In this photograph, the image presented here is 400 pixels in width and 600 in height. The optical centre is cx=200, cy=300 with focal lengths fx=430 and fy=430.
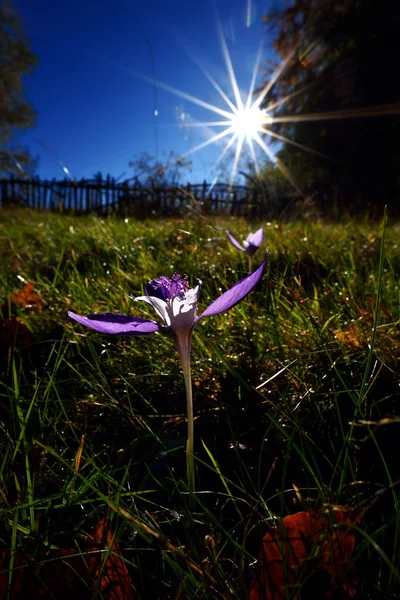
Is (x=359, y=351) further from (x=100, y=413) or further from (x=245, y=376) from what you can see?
(x=100, y=413)

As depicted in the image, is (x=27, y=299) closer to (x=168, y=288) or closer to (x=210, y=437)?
(x=210, y=437)

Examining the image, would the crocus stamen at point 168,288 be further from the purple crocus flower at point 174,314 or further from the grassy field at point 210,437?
Answer: the grassy field at point 210,437

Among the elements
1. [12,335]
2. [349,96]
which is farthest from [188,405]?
[349,96]

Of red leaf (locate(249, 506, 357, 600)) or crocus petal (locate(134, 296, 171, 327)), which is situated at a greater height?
crocus petal (locate(134, 296, 171, 327))

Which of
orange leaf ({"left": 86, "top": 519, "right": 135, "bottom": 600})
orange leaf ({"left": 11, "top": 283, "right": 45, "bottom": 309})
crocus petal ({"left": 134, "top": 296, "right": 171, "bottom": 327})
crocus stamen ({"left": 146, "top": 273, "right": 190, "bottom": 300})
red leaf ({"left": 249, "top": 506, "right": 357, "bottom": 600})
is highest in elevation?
crocus stamen ({"left": 146, "top": 273, "right": 190, "bottom": 300})

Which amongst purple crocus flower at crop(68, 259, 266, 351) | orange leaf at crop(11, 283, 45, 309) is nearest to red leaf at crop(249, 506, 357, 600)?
purple crocus flower at crop(68, 259, 266, 351)

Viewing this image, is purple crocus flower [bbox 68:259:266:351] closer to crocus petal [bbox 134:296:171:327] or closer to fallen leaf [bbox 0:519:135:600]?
crocus petal [bbox 134:296:171:327]
